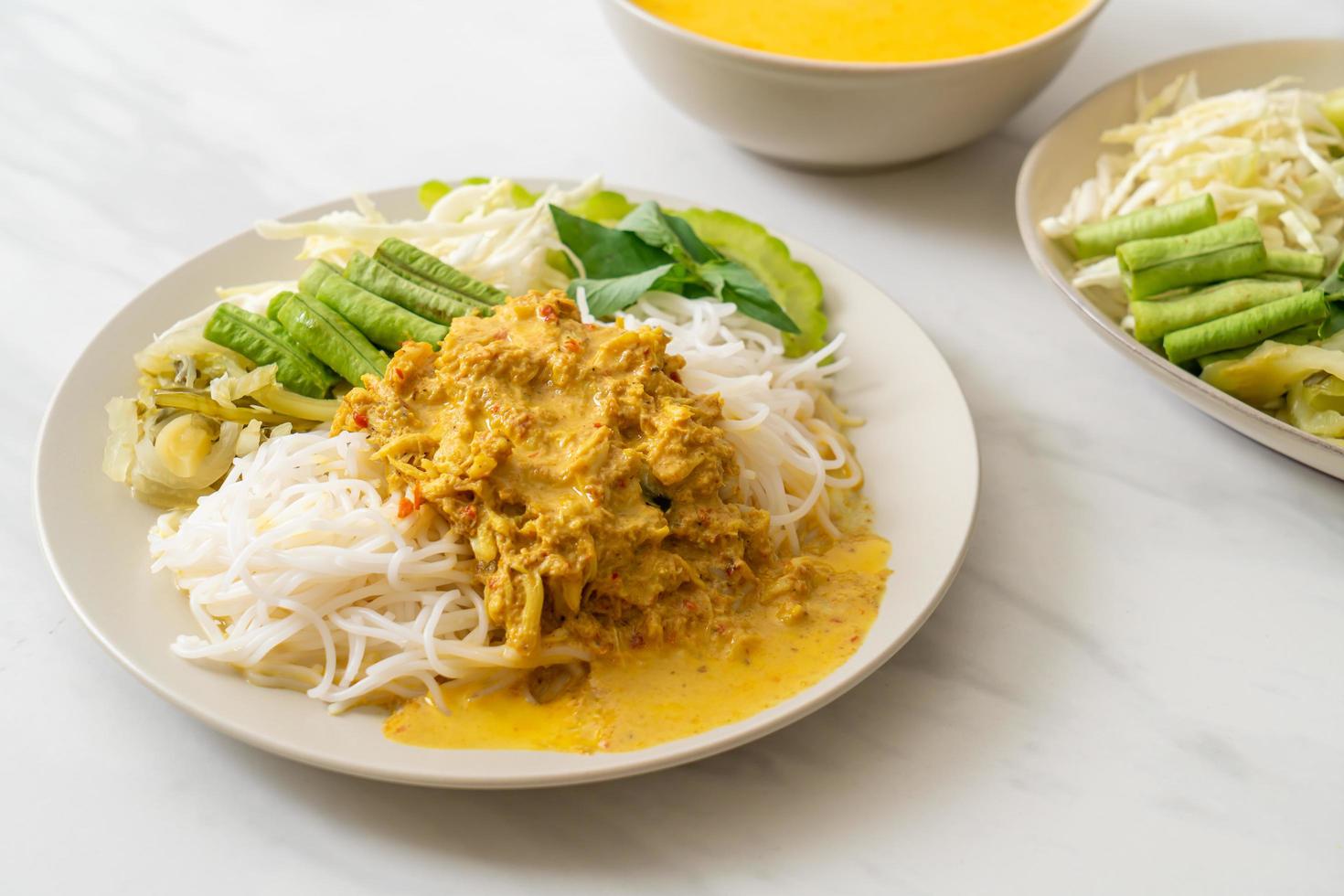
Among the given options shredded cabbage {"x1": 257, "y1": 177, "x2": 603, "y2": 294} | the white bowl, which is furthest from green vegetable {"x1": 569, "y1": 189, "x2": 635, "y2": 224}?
the white bowl

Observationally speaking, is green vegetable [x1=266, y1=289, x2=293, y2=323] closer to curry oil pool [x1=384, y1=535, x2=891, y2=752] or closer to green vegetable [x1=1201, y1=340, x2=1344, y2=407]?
curry oil pool [x1=384, y1=535, x2=891, y2=752]

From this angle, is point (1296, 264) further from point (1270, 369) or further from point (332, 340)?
point (332, 340)

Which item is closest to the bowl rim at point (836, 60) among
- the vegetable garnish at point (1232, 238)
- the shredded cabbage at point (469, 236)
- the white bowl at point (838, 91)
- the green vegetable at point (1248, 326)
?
the white bowl at point (838, 91)

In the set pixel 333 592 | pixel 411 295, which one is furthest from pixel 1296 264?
pixel 333 592

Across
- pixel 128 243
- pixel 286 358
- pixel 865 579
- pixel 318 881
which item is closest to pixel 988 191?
pixel 865 579

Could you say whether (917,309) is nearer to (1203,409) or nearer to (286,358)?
(1203,409)
